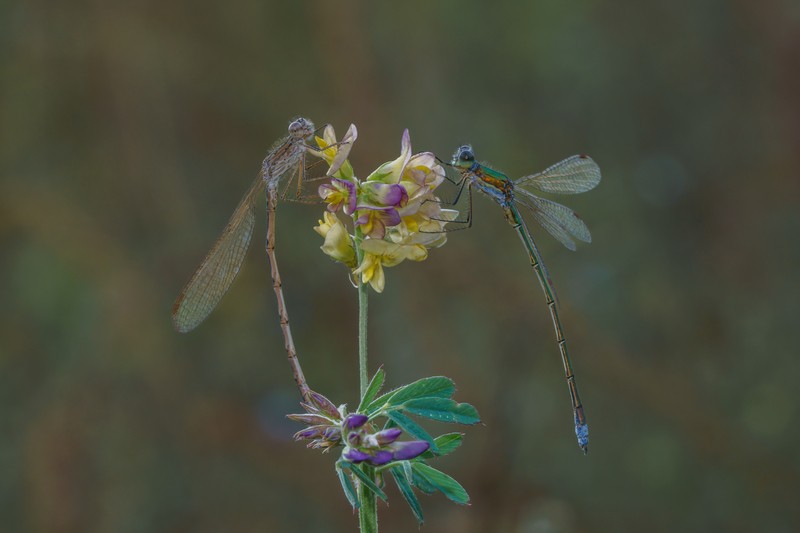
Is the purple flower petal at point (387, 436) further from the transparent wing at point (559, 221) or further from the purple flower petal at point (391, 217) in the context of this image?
the transparent wing at point (559, 221)

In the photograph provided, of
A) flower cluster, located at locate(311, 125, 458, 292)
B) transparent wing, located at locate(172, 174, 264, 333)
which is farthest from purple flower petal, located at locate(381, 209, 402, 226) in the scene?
transparent wing, located at locate(172, 174, 264, 333)

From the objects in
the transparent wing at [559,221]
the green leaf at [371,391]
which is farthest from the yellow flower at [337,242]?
the transparent wing at [559,221]

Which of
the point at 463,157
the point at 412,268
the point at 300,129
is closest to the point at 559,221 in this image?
the point at 463,157

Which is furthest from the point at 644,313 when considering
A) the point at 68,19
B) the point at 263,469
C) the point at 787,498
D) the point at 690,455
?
the point at 68,19

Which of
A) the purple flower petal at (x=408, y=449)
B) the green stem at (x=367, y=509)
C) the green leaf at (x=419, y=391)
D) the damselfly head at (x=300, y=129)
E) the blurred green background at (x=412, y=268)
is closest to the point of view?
the purple flower petal at (x=408, y=449)

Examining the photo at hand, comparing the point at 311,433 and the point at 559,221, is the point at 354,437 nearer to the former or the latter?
the point at 311,433
